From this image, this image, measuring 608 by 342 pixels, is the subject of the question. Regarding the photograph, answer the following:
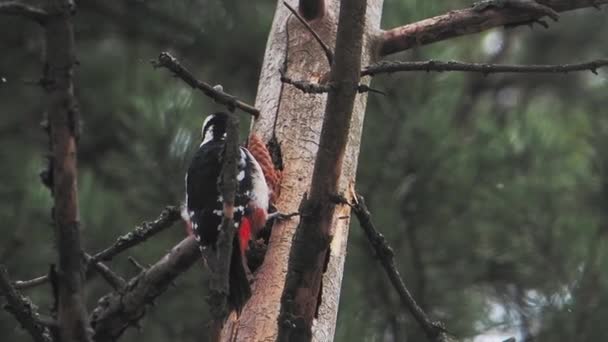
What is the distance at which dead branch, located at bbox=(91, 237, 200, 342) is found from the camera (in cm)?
246

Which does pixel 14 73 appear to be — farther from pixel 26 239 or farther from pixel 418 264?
pixel 418 264

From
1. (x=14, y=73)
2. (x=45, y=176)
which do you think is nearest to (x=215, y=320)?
(x=45, y=176)

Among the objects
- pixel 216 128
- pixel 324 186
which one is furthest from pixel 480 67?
pixel 216 128

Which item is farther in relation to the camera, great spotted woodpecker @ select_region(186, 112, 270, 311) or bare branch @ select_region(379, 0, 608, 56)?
bare branch @ select_region(379, 0, 608, 56)

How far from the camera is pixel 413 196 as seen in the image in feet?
14.5

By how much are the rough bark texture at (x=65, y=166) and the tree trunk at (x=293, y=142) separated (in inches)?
34.4

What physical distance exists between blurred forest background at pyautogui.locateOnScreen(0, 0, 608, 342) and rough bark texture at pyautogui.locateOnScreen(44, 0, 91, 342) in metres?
2.21

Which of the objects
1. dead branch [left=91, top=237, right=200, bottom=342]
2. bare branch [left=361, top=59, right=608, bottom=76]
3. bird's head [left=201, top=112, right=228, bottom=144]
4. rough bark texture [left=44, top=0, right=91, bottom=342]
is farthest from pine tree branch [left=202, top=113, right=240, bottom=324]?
bird's head [left=201, top=112, right=228, bottom=144]

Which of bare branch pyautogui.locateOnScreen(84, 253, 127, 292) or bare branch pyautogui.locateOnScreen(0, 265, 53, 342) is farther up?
bare branch pyautogui.locateOnScreen(84, 253, 127, 292)

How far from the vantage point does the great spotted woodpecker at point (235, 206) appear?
236 centimetres

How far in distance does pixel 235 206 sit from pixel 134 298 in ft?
1.64

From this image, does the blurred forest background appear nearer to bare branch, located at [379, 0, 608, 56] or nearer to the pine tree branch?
bare branch, located at [379, 0, 608, 56]

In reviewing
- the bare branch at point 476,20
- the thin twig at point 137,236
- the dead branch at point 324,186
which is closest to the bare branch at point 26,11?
the dead branch at point 324,186

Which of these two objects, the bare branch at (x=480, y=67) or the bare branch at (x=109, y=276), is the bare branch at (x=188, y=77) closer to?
the bare branch at (x=480, y=67)
